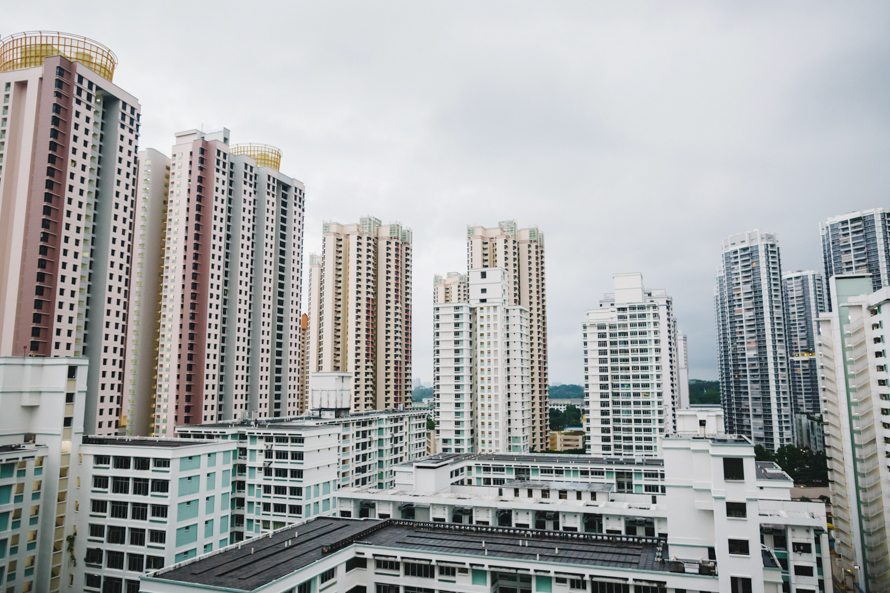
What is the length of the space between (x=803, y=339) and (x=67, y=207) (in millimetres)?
137659

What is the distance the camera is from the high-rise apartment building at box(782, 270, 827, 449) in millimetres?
118750

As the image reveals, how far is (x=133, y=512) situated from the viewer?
44.8m

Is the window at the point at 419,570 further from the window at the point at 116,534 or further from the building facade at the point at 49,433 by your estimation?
the building facade at the point at 49,433

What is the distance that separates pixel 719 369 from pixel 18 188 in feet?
475

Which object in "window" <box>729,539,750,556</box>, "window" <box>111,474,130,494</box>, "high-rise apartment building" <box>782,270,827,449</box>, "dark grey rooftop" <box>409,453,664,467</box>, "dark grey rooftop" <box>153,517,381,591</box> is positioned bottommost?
"dark grey rooftop" <box>153,517,381,591</box>

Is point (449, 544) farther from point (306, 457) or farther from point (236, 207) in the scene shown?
point (236, 207)

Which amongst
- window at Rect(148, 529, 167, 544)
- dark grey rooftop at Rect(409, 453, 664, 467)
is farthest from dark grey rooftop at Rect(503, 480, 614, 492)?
window at Rect(148, 529, 167, 544)

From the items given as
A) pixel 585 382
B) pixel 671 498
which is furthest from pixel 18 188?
pixel 585 382

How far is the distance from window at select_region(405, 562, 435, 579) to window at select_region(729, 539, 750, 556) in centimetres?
1853

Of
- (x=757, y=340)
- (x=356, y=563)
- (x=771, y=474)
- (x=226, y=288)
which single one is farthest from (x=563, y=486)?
(x=757, y=340)

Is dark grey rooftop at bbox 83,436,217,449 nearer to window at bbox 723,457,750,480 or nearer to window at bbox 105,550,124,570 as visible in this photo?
window at bbox 105,550,124,570

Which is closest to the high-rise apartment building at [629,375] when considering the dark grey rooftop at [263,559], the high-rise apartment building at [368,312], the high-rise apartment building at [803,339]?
the high-rise apartment building at [368,312]

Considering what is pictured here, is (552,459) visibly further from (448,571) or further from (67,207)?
(67,207)

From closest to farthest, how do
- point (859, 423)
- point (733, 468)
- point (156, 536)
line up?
1. point (733, 468)
2. point (156, 536)
3. point (859, 423)
